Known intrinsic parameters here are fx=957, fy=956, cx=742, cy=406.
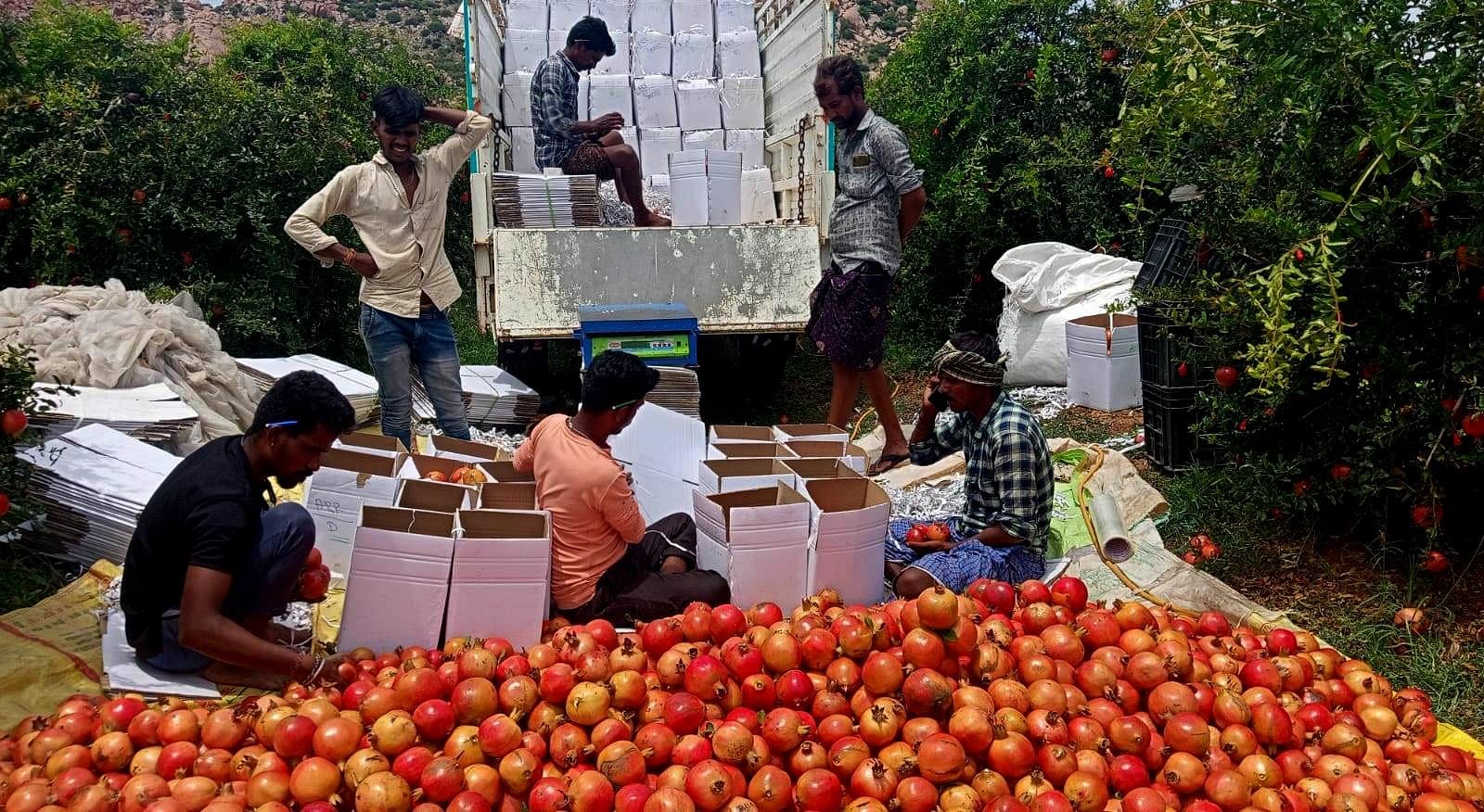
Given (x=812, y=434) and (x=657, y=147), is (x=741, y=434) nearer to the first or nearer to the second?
(x=812, y=434)

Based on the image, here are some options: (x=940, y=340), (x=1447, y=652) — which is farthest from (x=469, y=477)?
(x=940, y=340)

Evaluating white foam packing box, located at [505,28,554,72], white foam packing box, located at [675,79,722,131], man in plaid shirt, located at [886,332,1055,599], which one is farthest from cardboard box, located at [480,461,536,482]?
white foam packing box, located at [505,28,554,72]

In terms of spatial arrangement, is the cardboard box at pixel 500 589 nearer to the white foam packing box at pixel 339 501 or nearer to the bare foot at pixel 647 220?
the white foam packing box at pixel 339 501

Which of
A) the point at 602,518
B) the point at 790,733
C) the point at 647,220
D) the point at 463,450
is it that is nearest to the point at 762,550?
the point at 602,518

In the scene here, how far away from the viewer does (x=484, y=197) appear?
688cm

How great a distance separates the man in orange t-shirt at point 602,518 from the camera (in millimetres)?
3559

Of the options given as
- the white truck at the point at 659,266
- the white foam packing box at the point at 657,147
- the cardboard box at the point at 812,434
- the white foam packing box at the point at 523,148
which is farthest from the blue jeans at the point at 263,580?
the white foam packing box at the point at 657,147

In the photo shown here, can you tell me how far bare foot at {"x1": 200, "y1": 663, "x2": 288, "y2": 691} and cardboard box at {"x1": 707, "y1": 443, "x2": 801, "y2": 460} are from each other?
223cm

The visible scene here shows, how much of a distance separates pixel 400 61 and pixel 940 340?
9.38 meters

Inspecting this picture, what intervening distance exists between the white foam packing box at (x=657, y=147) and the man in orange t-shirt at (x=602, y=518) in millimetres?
6017

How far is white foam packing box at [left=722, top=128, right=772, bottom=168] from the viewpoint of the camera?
9.59m

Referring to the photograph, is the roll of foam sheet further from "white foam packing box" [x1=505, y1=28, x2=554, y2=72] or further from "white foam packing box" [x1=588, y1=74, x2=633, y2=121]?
"white foam packing box" [x1=505, y1=28, x2=554, y2=72]

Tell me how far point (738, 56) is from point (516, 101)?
246 cm

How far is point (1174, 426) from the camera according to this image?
5684 mm
